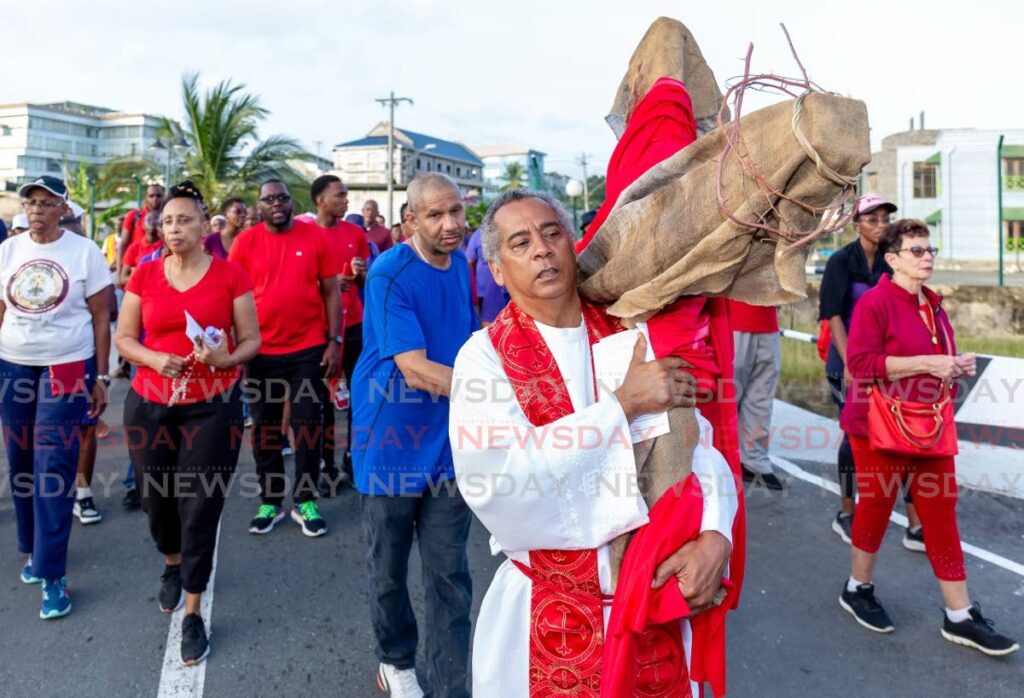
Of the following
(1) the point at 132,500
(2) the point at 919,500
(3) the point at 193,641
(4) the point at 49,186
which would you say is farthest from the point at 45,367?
(2) the point at 919,500

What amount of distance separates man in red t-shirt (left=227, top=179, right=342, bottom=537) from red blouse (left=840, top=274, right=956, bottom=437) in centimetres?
338

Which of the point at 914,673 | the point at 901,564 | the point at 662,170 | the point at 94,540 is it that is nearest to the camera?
the point at 662,170

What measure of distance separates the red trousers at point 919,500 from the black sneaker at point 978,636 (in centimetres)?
20

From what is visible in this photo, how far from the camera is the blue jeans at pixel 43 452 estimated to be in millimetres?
3930

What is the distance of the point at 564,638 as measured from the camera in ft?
6.19

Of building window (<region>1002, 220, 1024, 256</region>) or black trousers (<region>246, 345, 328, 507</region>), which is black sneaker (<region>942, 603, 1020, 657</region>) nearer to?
black trousers (<region>246, 345, 328, 507</region>)

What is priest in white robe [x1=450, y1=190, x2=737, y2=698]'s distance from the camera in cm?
173

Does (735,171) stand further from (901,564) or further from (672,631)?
(901,564)

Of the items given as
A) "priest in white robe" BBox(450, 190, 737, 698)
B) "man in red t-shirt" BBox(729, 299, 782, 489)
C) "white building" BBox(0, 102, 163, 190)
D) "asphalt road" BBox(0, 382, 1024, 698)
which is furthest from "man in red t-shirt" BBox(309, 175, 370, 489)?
"white building" BBox(0, 102, 163, 190)

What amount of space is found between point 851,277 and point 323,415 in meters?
3.81

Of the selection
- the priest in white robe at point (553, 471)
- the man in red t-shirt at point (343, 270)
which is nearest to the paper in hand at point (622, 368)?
the priest in white robe at point (553, 471)

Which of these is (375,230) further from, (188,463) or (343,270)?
(188,463)

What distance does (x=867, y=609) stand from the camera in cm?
377

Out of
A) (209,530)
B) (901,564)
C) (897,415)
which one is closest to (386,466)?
(209,530)
